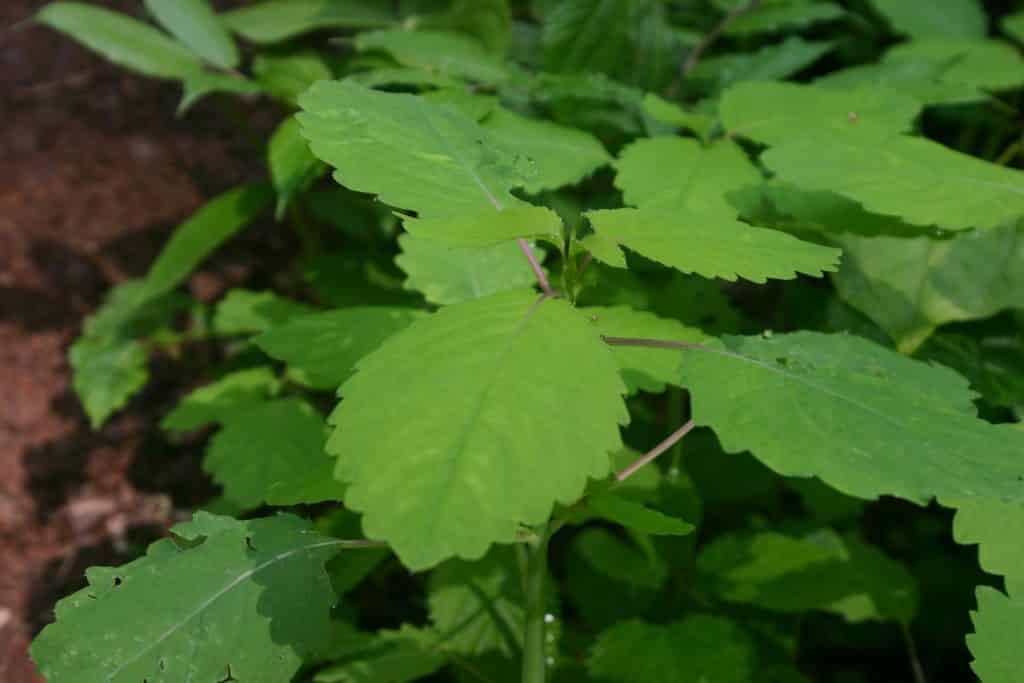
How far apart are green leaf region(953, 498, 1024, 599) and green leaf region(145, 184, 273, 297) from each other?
5.57 feet

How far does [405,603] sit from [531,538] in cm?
104

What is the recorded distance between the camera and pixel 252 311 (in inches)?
83.2

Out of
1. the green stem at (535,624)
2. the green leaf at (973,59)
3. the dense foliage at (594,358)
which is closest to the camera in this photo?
the dense foliage at (594,358)

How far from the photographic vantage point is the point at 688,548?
1.69m

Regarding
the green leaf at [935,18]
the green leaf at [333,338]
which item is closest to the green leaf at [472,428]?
the green leaf at [333,338]

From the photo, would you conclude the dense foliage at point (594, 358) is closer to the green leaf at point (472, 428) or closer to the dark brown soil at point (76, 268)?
the green leaf at point (472, 428)

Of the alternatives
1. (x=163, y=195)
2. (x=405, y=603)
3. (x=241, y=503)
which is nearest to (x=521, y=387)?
(x=241, y=503)

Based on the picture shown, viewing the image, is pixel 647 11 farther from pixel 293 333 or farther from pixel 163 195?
pixel 163 195

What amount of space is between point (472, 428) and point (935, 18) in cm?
194

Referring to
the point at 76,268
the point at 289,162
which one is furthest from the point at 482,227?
the point at 76,268

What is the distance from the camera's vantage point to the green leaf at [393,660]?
1.34m

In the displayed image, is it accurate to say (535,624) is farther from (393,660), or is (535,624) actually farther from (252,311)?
(252,311)

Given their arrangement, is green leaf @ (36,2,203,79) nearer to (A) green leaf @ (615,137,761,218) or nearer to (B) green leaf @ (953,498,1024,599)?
(A) green leaf @ (615,137,761,218)

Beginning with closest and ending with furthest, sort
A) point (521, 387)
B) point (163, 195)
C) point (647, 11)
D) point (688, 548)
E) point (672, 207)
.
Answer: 1. point (521, 387)
2. point (672, 207)
3. point (688, 548)
4. point (647, 11)
5. point (163, 195)
